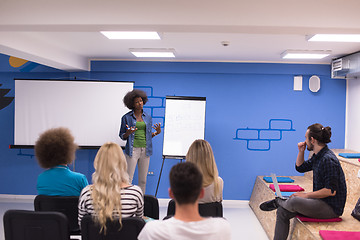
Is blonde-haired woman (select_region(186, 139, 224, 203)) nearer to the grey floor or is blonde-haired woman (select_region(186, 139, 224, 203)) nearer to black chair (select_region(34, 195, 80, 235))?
black chair (select_region(34, 195, 80, 235))

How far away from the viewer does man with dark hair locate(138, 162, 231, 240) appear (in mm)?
1265

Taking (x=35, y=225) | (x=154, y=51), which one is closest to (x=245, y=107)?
(x=154, y=51)

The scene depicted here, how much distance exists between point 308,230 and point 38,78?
472 centimetres

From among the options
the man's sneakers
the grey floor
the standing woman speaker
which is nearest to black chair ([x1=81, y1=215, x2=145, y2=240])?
the man's sneakers

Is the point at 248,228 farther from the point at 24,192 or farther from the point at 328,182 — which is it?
the point at 24,192

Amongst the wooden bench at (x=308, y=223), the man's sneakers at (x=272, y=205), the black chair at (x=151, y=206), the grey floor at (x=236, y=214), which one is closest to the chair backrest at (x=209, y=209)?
the black chair at (x=151, y=206)

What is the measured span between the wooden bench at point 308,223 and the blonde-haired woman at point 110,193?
1.61m

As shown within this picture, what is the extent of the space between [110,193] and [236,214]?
10.6 ft

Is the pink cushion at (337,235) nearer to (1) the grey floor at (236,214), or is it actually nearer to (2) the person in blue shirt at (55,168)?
(1) the grey floor at (236,214)

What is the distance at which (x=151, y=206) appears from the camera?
2389mm

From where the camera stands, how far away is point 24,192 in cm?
530

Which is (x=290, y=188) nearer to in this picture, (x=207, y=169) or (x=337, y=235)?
(x=337, y=235)

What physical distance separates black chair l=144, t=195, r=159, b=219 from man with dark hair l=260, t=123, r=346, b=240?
135 centimetres

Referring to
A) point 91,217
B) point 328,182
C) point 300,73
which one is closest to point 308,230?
point 328,182
